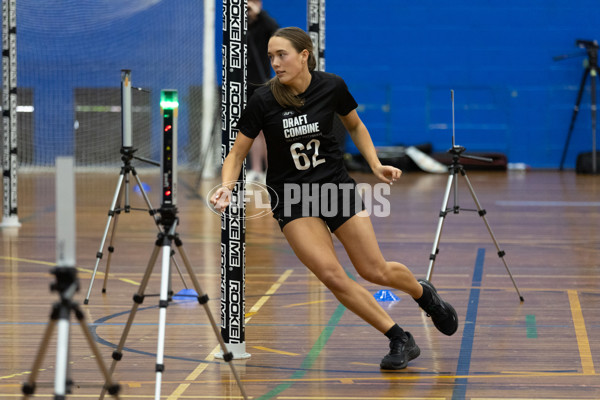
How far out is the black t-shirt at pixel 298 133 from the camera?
4430 millimetres

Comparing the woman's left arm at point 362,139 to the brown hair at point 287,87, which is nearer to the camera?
the brown hair at point 287,87

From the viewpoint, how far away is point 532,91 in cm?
1856

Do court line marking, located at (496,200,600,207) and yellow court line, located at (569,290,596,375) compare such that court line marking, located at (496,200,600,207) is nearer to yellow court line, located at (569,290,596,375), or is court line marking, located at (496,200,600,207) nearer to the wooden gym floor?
the wooden gym floor

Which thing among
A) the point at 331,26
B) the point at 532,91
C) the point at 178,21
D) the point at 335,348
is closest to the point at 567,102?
the point at 532,91

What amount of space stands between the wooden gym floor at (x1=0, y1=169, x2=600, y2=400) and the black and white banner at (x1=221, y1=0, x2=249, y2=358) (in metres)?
0.35

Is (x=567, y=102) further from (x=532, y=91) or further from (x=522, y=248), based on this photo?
(x=522, y=248)

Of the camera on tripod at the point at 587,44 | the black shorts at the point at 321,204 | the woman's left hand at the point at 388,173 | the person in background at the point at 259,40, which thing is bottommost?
the black shorts at the point at 321,204

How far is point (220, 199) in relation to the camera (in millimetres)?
3889

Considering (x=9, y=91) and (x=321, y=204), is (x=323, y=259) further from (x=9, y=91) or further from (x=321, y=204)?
(x=9, y=91)

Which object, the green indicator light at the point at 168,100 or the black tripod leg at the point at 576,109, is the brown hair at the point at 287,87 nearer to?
the green indicator light at the point at 168,100

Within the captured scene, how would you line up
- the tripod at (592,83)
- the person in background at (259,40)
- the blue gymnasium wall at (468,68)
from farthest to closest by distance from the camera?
the blue gymnasium wall at (468,68) < the tripod at (592,83) < the person in background at (259,40)

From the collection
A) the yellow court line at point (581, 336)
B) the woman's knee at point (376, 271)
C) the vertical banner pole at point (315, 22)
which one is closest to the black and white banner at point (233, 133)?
the woman's knee at point (376, 271)

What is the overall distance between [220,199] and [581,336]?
8.09 ft

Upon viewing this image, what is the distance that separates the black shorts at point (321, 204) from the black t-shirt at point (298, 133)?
0.15 feet
